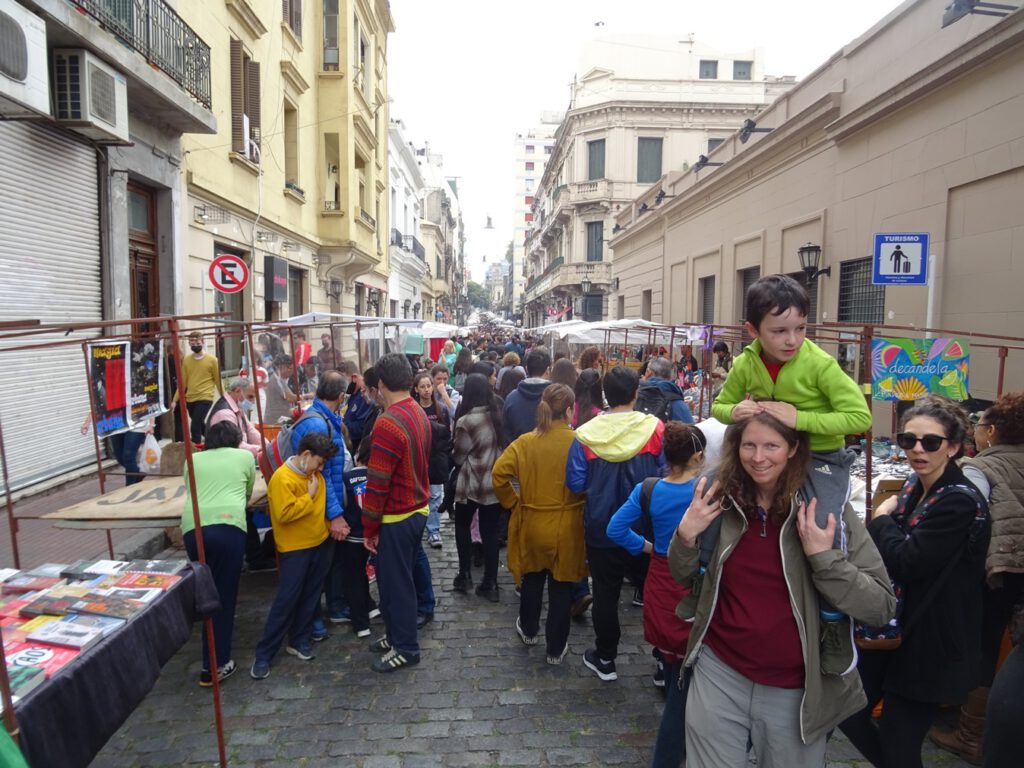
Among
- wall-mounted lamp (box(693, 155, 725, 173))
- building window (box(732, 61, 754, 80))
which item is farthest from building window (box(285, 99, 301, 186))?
building window (box(732, 61, 754, 80))

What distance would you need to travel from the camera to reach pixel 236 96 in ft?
40.2

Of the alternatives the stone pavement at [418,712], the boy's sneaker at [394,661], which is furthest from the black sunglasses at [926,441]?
the boy's sneaker at [394,661]

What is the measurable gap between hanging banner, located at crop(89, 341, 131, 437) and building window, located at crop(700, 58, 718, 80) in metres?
40.3

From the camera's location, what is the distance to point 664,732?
9.32ft

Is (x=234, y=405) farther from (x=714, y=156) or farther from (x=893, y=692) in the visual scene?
(x=714, y=156)

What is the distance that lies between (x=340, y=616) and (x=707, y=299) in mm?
15318

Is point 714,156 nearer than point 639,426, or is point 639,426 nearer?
point 639,426

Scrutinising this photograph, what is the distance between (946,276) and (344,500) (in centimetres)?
801

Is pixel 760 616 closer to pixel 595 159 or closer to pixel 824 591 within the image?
pixel 824 591

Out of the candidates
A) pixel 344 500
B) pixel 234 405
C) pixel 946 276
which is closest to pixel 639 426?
pixel 344 500

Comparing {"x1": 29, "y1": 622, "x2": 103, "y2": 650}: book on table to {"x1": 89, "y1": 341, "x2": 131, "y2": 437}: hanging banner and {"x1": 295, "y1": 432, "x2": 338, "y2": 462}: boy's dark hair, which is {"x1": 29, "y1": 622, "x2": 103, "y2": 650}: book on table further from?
{"x1": 295, "y1": 432, "x2": 338, "y2": 462}: boy's dark hair

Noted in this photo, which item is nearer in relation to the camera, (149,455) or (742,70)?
Answer: (149,455)

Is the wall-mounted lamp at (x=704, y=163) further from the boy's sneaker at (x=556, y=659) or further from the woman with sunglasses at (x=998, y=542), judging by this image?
the boy's sneaker at (x=556, y=659)

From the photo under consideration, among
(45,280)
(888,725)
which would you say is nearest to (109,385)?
(888,725)
